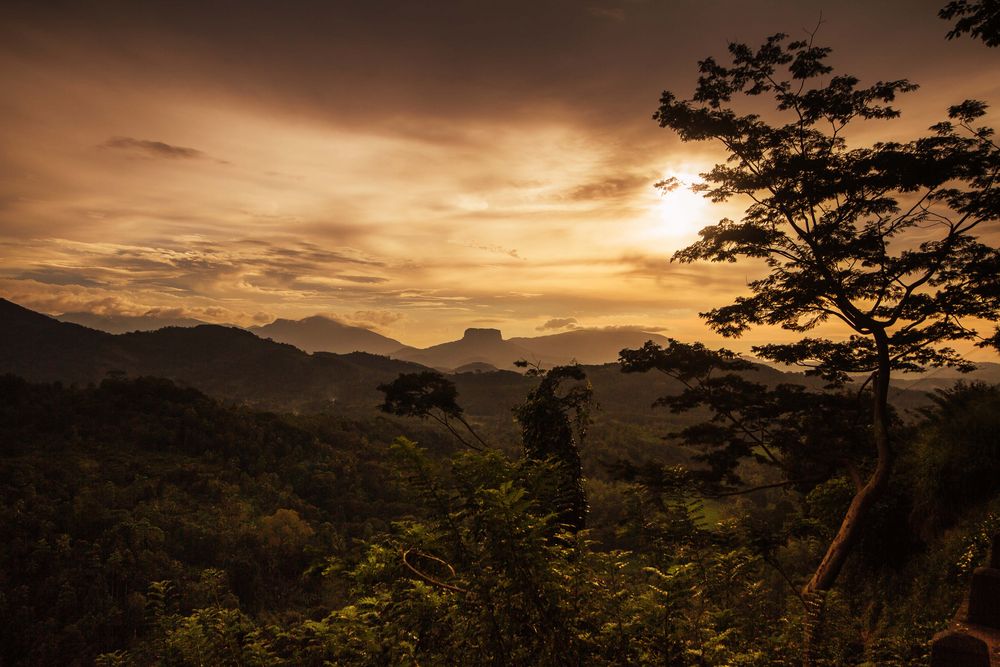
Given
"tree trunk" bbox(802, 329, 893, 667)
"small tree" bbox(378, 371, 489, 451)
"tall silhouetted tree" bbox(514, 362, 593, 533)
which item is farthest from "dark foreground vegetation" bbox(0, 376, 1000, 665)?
"small tree" bbox(378, 371, 489, 451)

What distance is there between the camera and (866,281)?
10.5 m

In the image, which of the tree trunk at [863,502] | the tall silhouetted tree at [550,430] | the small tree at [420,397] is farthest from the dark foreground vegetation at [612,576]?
the small tree at [420,397]

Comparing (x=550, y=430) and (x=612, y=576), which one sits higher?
(x=550, y=430)

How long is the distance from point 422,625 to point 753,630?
19.0 feet

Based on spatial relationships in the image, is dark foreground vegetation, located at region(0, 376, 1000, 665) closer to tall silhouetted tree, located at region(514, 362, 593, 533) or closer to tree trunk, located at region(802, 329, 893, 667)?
tree trunk, located at region(802, 329, 893, 667)

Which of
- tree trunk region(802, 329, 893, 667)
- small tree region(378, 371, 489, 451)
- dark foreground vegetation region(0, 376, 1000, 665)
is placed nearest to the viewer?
dark foreground vegetation region(0, 376, 1000, 665)

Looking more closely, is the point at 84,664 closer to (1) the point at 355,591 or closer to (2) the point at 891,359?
(1) the point at 355,591

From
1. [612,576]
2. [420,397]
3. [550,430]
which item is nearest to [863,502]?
[612,576]

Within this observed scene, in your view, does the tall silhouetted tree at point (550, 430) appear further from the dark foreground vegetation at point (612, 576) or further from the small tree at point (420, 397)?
the small tree at point (420, 397)

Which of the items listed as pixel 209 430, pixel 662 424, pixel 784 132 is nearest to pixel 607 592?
pixel 784 132

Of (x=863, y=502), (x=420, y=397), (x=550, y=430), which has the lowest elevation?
(x=863, y=502)

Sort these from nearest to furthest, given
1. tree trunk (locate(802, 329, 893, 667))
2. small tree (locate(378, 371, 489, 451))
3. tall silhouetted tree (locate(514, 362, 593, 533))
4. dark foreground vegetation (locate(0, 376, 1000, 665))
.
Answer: dark foreground vegetation (locate(0, 376, 1000, 665)) → tree trunk (locate(802, 329, 893, 667)) → tall silhouetted tree (locate(514, 362, 593, 533)) → small tree (locate(378, 371, 489, 451))

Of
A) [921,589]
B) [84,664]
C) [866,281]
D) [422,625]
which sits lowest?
[84,664]

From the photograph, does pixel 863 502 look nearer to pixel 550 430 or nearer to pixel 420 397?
pixel 550 430
